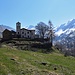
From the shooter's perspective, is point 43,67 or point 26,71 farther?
point 43,67

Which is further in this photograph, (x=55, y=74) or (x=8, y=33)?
(x=8, y=33)

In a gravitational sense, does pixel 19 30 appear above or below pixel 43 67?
above

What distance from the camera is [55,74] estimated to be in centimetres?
3650

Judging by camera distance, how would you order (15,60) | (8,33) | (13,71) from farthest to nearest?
1. (8,33)
2. (15,60)
3. (13,71)

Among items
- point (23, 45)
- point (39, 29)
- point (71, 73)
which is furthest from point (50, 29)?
point (71, 73)

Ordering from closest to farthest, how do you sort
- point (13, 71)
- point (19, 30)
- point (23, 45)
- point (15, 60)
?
point (13, 71), point (15, 60), point (23, 45), point (19, 30)

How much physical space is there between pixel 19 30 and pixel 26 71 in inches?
3987

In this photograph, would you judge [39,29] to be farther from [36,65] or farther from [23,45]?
[36,65]

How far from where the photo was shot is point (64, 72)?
40.0 metres

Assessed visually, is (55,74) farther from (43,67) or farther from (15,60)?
(15,60)

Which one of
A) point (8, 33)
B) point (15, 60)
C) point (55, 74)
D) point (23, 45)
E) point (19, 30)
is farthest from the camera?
point (19, 30)

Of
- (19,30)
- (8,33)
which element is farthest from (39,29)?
(8,33)

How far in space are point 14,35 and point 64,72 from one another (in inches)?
3438

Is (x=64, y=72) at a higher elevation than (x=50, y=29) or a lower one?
lower
